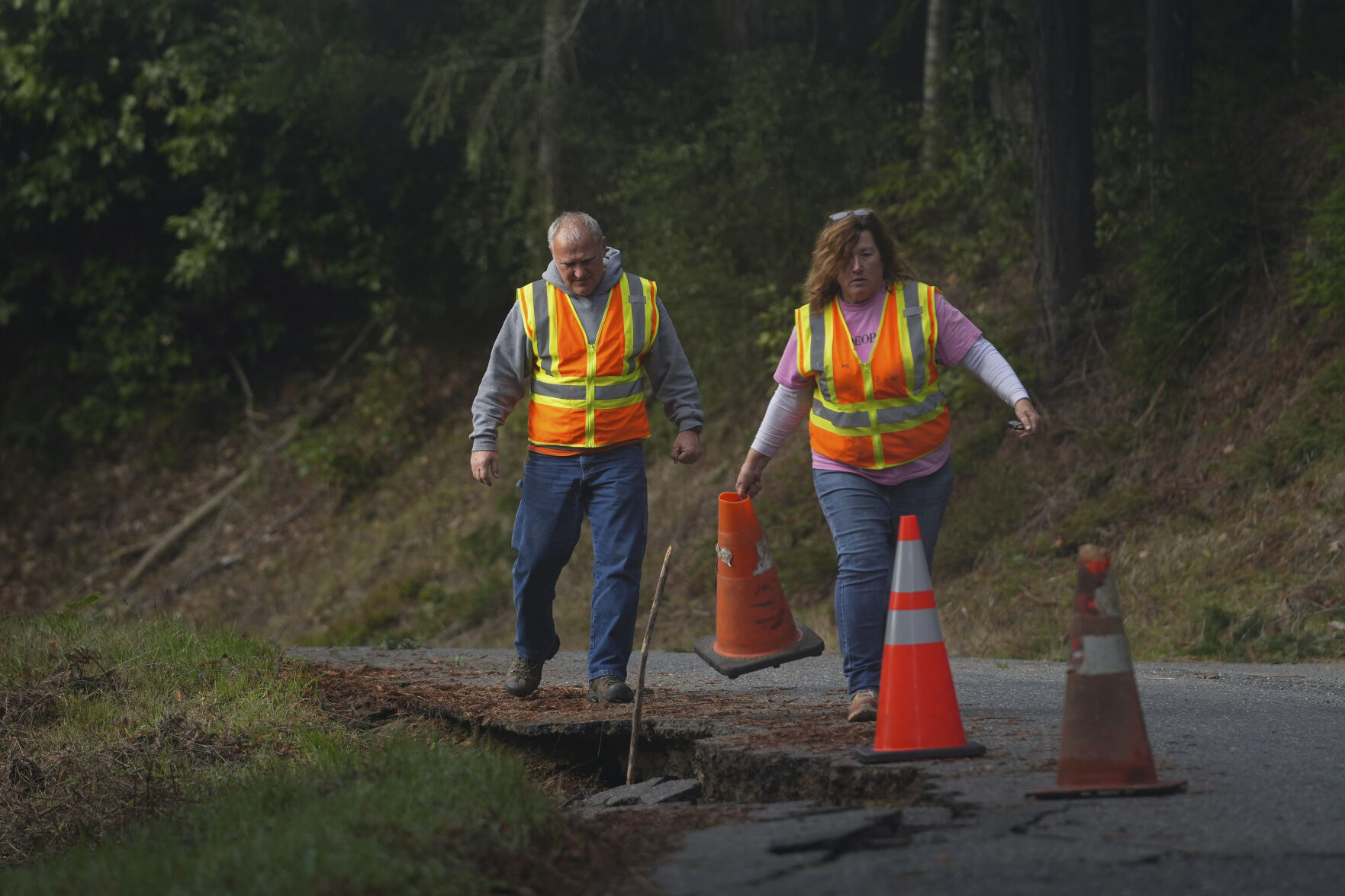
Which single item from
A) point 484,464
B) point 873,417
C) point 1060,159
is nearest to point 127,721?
point 484,464

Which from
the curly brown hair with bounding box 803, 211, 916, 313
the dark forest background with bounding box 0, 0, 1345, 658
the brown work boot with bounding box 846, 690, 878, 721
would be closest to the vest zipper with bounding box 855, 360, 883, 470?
the curly brown hair with bounding box 803, 211, 916, 313

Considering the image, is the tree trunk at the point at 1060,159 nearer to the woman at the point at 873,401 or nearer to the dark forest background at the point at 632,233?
Answer: the dark forest background at the point at 632,233

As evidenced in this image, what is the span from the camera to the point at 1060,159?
12406 millimetres

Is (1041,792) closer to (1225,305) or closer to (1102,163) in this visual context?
(1225,305)

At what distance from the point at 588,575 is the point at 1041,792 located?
10351 mm

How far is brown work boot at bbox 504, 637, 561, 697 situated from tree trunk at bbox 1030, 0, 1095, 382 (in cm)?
758

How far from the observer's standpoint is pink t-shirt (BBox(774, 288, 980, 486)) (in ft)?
17.5

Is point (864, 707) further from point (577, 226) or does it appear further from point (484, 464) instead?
point (577, 226)

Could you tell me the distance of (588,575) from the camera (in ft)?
46.8

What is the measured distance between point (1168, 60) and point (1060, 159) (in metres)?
1.38

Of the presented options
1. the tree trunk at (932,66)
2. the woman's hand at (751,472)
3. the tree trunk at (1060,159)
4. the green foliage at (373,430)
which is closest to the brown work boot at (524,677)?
the woman's hand at (751,472)

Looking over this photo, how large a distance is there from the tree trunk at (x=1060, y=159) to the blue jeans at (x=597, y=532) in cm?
737

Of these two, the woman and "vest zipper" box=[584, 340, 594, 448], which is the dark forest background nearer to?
the woman

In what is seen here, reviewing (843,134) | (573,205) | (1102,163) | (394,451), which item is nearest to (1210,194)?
(1102,163)
